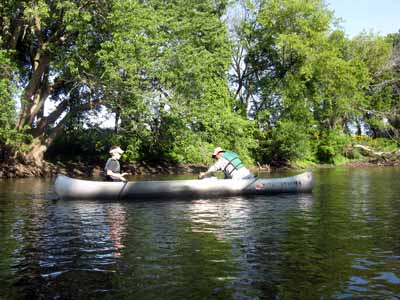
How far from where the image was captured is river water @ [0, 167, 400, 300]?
6.13 meters

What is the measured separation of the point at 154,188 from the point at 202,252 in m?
8.08

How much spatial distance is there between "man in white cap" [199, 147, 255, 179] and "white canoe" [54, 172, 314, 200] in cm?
47

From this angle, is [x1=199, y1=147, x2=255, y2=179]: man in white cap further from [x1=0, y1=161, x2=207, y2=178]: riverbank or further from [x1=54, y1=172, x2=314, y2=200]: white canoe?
[x1=0, y1=161, x2=207, y2=178]: riverbank

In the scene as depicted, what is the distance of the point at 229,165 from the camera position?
17.3 meters

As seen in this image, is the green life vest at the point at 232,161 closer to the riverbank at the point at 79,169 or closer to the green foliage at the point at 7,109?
the green foliage at the point at 7,109

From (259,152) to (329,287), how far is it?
119 feet

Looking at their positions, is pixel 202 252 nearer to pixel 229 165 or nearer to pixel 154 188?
pixel 154 188

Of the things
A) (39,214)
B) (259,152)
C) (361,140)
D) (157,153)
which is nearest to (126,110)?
(157,153)

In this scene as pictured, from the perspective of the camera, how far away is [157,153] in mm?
36938

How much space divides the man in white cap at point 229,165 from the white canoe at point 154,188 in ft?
1.55

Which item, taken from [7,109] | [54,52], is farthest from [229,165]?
[54,52]

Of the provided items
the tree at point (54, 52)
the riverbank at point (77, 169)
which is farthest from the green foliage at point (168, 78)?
the riverbank at point (77, 169)

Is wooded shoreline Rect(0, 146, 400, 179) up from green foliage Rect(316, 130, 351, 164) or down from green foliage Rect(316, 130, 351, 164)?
down

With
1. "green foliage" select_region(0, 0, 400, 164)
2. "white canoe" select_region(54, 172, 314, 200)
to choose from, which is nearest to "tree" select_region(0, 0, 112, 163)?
"green foliage" select_region(0, 0, 400, 164)
